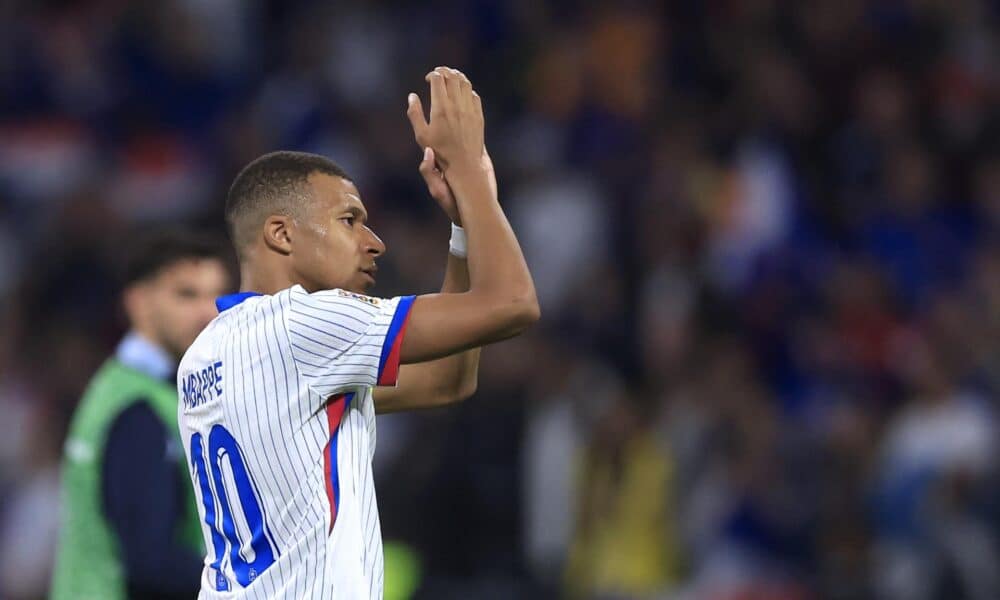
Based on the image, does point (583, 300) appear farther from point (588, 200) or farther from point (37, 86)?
point (37, 86)

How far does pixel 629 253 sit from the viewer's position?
9391 millimetres

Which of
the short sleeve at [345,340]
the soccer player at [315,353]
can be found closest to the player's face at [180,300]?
the soccer player at [315,353]

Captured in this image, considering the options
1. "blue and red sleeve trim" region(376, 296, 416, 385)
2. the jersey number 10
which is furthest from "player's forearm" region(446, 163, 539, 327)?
the jersey number 10

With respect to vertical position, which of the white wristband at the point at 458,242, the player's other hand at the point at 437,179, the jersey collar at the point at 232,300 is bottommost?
the jersey collar at the point at 232,300

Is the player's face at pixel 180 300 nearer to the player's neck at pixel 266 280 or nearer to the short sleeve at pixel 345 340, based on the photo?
the player's neck at pixel 266 280

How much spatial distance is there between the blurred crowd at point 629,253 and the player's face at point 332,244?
4457 millimetres

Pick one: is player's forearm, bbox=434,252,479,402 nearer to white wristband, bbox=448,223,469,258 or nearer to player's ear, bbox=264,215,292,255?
white wristband, bbox=448,223,469,258

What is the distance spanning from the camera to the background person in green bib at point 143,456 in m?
4.92

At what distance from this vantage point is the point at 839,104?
33.9 ft

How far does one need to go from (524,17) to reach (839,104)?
238 centimetres

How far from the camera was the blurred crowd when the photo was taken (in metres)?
8.12

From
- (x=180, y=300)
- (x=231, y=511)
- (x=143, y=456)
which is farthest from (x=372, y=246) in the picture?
(x=180, y=300)

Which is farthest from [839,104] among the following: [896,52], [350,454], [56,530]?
[350,454]

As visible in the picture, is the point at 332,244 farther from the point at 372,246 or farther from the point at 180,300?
the point at 180,300
